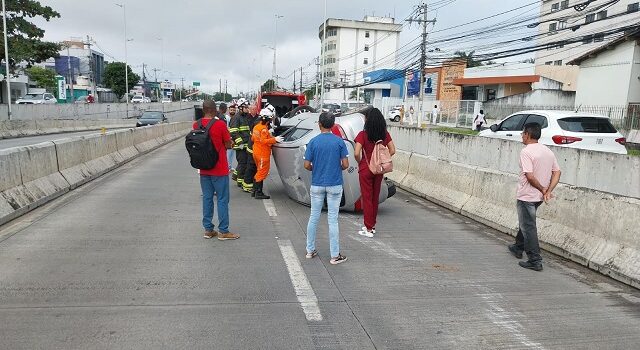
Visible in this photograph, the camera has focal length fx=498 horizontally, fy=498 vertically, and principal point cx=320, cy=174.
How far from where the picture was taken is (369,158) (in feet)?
22.4

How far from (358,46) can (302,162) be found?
11297 centimetres

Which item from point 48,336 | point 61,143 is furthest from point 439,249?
point 61,143

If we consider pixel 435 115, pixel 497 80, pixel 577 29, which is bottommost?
pixel 435 115

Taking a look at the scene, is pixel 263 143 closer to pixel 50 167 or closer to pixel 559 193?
pixel 50 167

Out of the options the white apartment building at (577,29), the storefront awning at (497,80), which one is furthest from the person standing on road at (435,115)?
the white apartment building at (577,29)

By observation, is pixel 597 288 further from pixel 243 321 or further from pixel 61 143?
pixel 61 143

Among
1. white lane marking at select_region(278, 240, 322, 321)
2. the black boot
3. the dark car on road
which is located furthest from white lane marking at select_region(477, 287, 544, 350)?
the dark car on road

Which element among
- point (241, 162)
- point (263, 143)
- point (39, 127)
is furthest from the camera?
point (39, 127)

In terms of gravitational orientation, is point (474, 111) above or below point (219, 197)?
above

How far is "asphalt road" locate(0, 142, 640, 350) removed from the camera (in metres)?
3.83

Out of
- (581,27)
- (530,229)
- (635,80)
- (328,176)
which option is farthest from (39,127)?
(581,27)

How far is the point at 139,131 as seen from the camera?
19.3 meters

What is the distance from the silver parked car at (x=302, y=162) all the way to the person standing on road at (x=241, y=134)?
1.05 meters

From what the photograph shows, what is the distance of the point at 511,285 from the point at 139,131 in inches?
667
